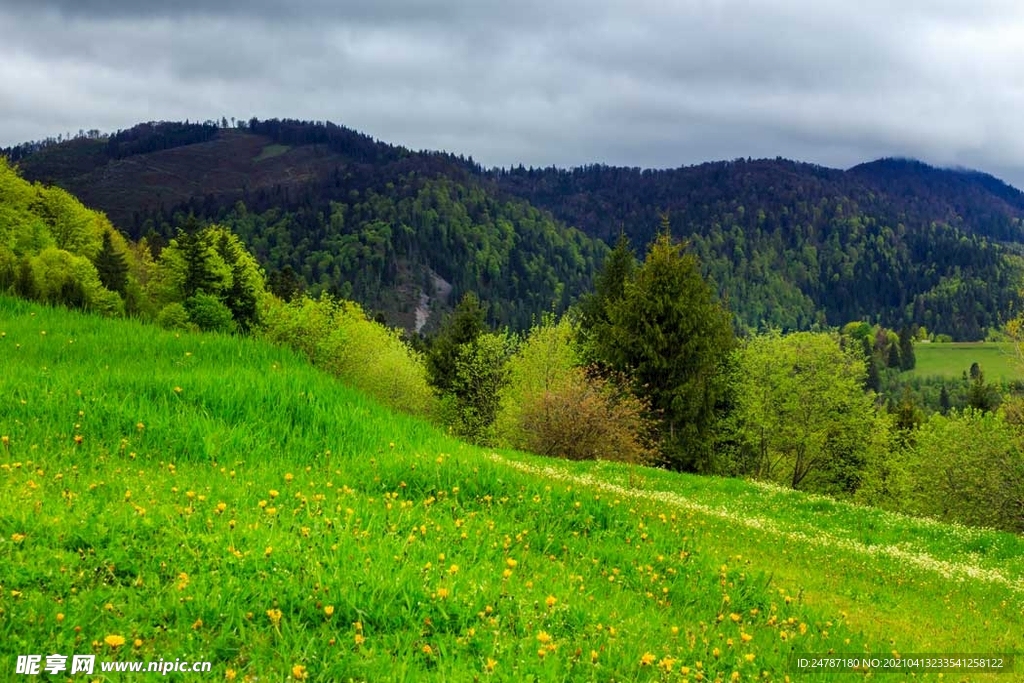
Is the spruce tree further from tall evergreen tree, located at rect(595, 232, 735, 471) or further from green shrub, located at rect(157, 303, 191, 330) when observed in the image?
green shrub, located at rect(157, 303, 191, 330)

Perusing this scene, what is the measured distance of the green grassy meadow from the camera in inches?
208

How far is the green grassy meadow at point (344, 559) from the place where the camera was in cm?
528

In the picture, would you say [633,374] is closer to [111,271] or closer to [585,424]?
[585,424]

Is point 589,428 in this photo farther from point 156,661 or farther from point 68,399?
point 156,661

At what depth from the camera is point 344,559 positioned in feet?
20.7

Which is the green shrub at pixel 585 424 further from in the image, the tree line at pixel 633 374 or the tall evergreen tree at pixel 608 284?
the tall evergreen tree at pixel 608 284

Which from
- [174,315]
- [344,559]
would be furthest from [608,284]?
[344,559]

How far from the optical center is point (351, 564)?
6277 mm

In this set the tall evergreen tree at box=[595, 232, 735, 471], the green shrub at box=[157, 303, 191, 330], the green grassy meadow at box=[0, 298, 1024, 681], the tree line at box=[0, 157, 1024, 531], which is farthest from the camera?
the green shrub at box=[157, 303, 191, 330]

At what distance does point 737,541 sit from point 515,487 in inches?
186

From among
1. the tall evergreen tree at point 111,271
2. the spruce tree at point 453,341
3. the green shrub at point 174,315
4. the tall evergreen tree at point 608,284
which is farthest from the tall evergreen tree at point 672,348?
the tall evergreen tree at point 111,271

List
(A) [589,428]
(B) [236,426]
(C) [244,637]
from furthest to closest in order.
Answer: (A) [589,428], (B) [236,426], (C) [244,637]

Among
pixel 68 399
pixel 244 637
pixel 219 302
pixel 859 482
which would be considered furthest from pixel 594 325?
pixel 244 637

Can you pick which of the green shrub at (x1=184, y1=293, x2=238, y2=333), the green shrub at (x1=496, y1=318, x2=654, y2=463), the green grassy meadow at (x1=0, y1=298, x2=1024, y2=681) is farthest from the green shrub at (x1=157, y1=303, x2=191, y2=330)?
the green grassy meadow at (x1=0, y1=298, x2=1024, y2=681)
